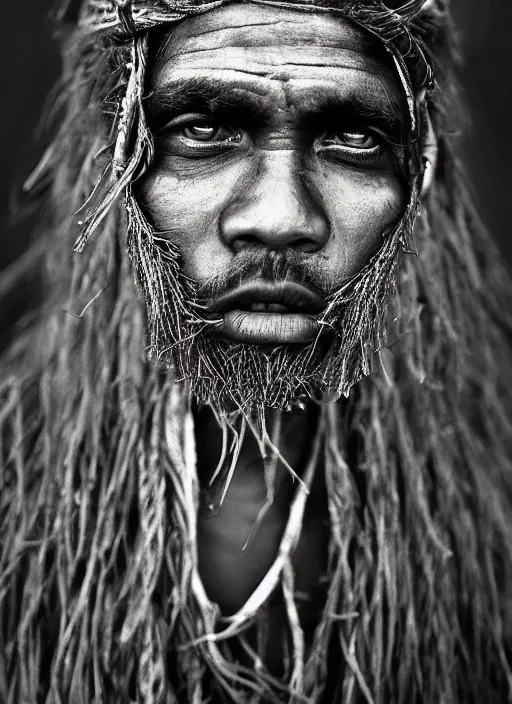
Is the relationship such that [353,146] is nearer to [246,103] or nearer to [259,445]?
[246,103]

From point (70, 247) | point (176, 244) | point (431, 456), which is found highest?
point (70, 247)

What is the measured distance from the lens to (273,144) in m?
0.88

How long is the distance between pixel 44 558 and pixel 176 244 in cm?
45

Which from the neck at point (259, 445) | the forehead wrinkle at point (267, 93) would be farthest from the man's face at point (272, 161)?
the neck at point (259, 445)

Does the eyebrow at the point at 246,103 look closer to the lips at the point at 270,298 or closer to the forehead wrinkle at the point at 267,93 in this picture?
the forehead wrinkle at the point at 267,93

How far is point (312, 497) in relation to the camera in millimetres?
1111

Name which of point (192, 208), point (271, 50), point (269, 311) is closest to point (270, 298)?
point (269, 311)

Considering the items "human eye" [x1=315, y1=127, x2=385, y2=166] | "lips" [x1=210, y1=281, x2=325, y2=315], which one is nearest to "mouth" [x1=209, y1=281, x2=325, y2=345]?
"lips" [x1=210, y1=281, x2=325, y2=315]

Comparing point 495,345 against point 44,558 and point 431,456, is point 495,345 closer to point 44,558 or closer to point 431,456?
point 431,456

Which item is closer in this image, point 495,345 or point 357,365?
point 357,365

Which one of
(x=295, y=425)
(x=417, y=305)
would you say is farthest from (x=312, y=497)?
(x=417, y=305)

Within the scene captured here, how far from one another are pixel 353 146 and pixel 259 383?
0.88 feet

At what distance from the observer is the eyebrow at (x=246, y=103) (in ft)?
2.86

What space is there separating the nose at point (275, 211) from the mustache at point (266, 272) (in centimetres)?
1
